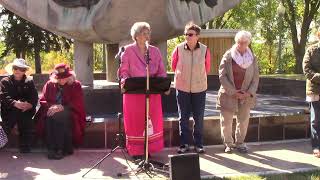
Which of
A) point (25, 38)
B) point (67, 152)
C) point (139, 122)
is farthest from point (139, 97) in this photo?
point (25, 38)

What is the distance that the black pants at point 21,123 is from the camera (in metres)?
7.28

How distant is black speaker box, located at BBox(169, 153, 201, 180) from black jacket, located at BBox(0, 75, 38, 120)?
9.29 feet

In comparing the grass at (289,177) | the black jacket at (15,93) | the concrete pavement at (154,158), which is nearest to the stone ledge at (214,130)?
the concrete pavement at (154,158)

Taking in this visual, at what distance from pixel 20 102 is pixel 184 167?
292 cm

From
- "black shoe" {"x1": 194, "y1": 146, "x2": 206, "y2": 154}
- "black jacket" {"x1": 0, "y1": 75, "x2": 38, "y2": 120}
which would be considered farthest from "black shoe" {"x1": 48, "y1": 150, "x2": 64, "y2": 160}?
"black shoe" {"x1": 194, "y1": 146, "x2": 206, "y2": 154}

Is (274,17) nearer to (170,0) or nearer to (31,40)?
(31,40)

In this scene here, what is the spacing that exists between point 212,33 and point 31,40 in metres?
9.04

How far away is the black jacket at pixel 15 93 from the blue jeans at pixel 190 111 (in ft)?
6.82

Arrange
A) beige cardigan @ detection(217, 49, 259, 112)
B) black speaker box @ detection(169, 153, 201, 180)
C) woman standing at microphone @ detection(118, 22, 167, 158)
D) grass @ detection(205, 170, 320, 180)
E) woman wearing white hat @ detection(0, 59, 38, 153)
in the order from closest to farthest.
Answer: black speaker box @ detection(169, 153, 201, 180)
grass @ detection(205, 170, 320, 180)
woman standing at microphone @ detection(118, 22, 167, 158)
beige cardigan @ detection(217, 49, 259, 112)
woman wearing white hat @ detection(0, 59, 38, 153)

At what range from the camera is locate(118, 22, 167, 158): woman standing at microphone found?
246 inches

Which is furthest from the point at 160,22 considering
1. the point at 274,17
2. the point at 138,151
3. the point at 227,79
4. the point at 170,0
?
the point at 274,17

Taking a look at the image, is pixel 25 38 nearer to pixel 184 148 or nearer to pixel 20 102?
pixel 20 102

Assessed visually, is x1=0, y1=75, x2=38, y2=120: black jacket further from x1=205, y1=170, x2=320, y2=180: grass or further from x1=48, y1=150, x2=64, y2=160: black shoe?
x1=205, y1=170, x2=320, y2=180: grass

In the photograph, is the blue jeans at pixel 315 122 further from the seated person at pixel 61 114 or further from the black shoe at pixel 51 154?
the black shoe at pixel 51 154
